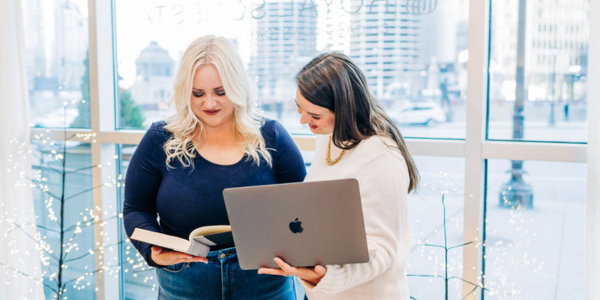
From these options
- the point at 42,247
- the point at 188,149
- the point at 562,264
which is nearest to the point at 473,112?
the point at 562,264

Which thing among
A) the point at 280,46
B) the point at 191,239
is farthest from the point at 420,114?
the point at 191,239

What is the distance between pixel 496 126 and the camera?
1.90 meters

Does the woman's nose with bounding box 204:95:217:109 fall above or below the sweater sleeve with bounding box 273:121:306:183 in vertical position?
above

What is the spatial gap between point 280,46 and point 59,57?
1186mm

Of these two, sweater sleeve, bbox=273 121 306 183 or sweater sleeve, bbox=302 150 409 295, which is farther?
sweater sleeve, bbox=273 121 306 183

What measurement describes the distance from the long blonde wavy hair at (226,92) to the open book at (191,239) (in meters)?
0.28

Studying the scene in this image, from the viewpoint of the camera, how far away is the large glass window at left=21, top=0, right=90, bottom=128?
2.51m

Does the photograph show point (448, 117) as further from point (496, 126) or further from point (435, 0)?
point (435, 0)

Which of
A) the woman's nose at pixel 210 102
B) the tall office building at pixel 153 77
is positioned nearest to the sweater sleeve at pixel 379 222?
the woman's nose at pixel 210 102

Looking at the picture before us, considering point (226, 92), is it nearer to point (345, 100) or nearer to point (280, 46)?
point (345, 100)

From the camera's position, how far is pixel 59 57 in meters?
2.54

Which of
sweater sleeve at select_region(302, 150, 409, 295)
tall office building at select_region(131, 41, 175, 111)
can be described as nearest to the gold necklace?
sweater sleeve at select_region(302, 150, 409, 295)

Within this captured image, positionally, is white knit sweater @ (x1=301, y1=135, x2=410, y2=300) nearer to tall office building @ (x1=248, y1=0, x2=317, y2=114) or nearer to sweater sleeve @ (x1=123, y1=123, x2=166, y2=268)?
sweater sleeve @ (x1=123, y1=123, x2=166, y2=268)

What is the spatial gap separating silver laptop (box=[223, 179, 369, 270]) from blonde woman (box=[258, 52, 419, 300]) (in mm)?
47
